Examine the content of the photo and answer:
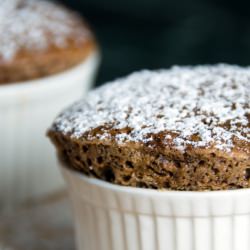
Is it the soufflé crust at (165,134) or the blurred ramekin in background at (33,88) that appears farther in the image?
the blurred ramekin in background at (33,88)

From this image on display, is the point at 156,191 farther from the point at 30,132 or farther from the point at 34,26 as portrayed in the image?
the point at 34,26

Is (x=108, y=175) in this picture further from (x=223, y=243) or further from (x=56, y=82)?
(x=56, y=82)

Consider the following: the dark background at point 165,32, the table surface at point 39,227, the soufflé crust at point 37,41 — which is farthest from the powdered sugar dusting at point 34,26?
the dark background at point 165,32

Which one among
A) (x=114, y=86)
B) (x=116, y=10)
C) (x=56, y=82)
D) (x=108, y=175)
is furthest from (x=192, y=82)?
(x=116, y=10)

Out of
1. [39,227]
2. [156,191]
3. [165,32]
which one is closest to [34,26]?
[39,227]

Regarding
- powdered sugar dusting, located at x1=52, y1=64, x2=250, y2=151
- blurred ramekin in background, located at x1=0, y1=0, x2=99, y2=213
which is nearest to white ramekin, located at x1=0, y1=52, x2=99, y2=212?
blurred ramekin in background, located at x1=0, y1=0, x2=99, y2=213

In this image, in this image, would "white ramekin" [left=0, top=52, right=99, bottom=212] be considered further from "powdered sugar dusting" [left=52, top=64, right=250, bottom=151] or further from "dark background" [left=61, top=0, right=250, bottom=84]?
"dark background" [left=61, top=0, right=250, bottom=84]

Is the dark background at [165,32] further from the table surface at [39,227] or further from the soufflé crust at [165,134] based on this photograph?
the soufflé crust at [165,134]
